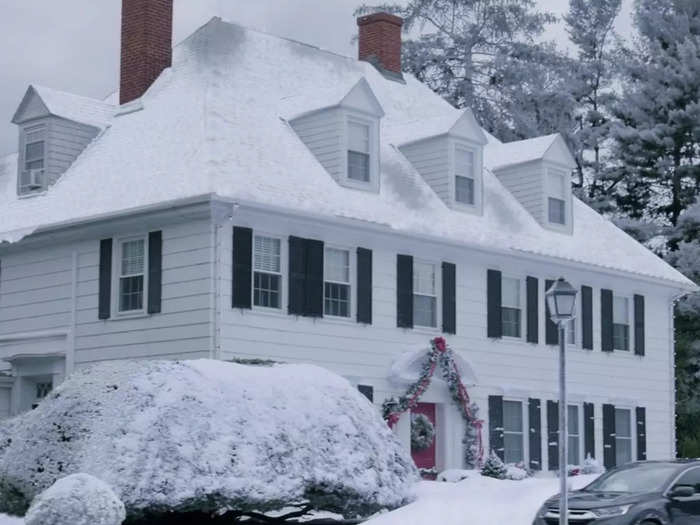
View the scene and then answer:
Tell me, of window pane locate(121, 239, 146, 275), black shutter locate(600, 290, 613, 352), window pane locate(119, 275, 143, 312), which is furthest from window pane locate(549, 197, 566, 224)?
window pane locate(119, 275, 143, 312)

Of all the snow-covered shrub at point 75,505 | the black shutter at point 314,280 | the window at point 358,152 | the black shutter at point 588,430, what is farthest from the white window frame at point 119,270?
the black shutter at point 588,430

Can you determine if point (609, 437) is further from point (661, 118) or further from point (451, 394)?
point (661, 118)

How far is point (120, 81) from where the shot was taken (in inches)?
1165

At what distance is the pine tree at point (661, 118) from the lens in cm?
4447

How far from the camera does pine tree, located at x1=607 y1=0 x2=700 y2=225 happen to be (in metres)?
44.5

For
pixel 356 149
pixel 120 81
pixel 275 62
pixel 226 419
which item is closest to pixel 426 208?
pixel 356 149

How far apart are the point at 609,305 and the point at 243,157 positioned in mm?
11300

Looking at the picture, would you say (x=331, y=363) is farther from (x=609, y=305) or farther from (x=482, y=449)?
(x=609, y=305)

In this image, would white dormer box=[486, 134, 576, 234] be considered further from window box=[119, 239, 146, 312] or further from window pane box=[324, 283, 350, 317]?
window box=[119, 239, 146, 312]

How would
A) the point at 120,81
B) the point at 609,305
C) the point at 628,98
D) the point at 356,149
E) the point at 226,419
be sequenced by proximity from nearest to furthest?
the point at 226,419
the point at 356,149
the point at 120,81
the point at 609,305
the point at 628,98

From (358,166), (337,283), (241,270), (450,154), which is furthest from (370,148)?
(241,270)

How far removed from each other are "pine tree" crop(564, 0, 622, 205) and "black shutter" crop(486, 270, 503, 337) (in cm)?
1878

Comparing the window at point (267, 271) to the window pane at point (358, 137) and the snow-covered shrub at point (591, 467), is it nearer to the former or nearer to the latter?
the window pane at point (358, 137)

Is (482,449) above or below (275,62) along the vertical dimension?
below
